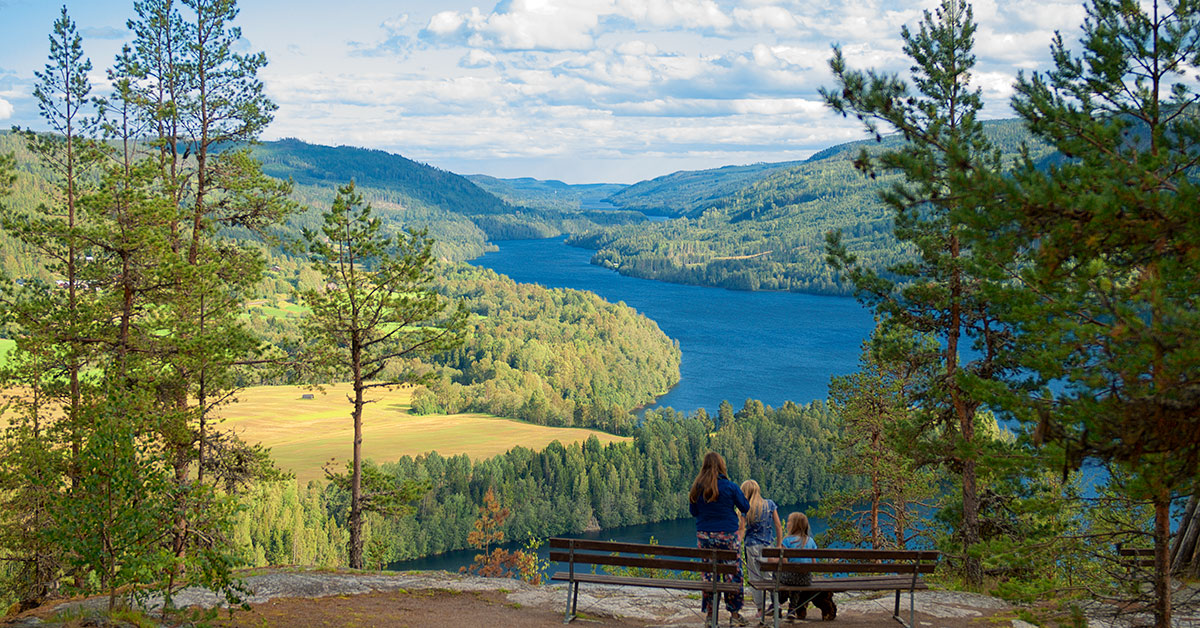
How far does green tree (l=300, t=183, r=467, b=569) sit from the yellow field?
47.3m

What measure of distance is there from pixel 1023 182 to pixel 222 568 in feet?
23.3

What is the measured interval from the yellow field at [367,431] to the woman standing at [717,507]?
56621mm

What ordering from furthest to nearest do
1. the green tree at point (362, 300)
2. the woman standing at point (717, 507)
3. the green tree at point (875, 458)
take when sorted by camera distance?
the green tree at point (875, 458) → the green tree at point (362, 300) → the woman standing at point (717, 507)


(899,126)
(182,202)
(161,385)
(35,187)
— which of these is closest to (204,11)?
(182,202)

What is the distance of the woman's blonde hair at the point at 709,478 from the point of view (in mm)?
8773

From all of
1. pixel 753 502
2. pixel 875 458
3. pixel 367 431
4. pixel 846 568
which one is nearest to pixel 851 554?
pixel 846 568

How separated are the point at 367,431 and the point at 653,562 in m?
79.9

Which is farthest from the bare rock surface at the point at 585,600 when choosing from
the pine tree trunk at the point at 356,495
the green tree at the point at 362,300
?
the green tree at the point at 362,300

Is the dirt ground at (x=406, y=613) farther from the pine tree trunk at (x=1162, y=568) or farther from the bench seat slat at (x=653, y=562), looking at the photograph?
the pine tree trunk at (x=1162, y=568)

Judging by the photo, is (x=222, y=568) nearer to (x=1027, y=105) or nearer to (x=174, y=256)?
(x=174, y=256)

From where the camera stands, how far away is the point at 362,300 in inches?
661

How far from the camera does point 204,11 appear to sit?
656 inches

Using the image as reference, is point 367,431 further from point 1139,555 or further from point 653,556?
point 1139,555

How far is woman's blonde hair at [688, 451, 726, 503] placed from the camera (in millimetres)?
8773
